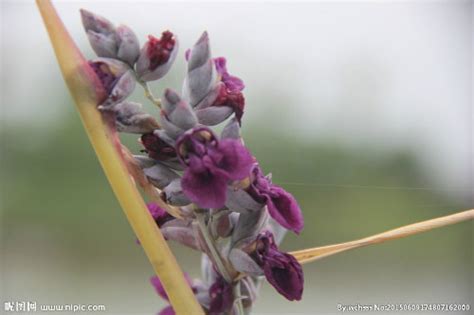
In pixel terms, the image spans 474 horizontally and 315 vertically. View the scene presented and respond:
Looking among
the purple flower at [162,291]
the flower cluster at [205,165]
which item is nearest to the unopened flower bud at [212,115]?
the flower cluster at [205,165]

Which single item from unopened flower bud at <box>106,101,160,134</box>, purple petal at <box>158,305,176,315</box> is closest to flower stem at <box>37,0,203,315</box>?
unopened flower bud at <box>106,101,160,134</box>

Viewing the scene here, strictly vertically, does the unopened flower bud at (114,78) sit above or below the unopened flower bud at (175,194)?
above

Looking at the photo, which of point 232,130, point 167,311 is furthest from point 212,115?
point 167,311

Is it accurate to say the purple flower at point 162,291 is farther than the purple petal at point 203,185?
Yes

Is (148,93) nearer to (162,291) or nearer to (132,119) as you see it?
(132,119)

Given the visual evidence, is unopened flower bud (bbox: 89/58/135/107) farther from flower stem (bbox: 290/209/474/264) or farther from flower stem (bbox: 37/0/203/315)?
flower stem (bbox: 290/209/474/264)

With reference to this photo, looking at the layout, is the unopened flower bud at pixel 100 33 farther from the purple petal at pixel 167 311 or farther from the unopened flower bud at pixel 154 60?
the purple petal at pixel 167 311
